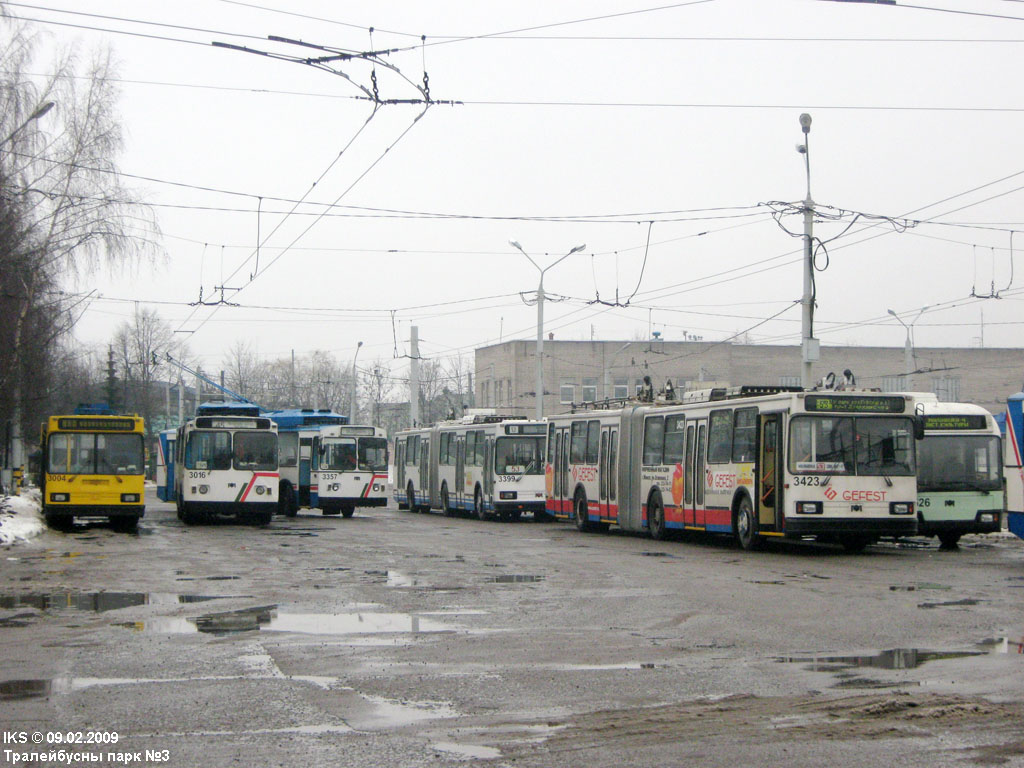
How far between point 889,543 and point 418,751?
65.1 feet

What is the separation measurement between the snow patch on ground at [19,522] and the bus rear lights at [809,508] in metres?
14.6

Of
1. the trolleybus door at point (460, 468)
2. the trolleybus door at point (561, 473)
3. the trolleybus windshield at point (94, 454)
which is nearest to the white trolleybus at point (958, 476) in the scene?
the trolleybus door at point (561, 473)

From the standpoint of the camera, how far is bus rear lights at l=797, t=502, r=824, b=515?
2000 centimetres

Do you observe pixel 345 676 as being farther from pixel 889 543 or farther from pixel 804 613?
pixel 889 543

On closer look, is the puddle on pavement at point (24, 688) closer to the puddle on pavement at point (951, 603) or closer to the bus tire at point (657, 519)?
the puddle on pavement at point (951, 603)

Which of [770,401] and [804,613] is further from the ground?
[770,401]

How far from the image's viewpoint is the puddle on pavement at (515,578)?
16.1m

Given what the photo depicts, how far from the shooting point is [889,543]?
2473 cm

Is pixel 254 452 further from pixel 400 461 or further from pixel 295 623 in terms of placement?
pixel 295 623

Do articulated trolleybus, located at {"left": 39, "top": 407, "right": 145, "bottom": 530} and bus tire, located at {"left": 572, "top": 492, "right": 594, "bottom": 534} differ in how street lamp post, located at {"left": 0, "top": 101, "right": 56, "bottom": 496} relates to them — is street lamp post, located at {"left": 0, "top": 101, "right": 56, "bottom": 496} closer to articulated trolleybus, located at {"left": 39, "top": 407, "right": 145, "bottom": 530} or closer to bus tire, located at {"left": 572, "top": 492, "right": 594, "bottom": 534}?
articulated trolleybus, located at {"left": 39, "top": 407, "right": 145, "bottom": 530}

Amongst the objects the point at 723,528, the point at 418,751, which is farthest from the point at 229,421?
the point at 418,751

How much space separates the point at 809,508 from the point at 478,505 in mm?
17810

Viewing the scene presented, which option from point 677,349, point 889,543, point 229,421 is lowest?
point 889,543

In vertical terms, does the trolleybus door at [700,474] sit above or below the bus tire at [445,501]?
above
